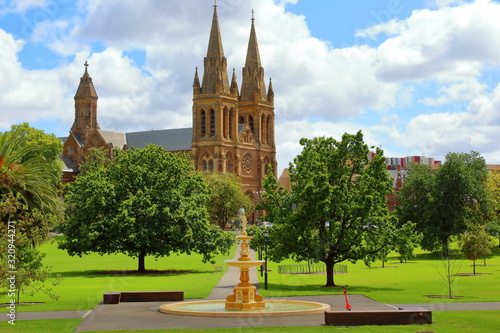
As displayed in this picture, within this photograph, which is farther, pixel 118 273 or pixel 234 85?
pixel 234 85

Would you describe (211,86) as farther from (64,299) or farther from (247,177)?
(64,299)

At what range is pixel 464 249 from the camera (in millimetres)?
45906

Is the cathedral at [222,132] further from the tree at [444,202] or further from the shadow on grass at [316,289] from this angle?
the shadow on grass at [316,289]

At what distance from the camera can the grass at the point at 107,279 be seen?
29234mm

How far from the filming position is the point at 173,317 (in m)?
23.4

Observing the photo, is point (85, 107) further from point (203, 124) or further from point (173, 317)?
point (173, 317)

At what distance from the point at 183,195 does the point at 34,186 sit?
45.0ft

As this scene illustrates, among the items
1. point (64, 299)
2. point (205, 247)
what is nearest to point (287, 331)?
point (64, 299)

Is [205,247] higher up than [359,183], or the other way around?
[359,183]

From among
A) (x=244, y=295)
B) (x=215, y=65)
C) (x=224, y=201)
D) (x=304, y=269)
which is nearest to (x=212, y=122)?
(x=215, y=65)

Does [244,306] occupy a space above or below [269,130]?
below

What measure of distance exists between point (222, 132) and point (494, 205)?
2454 inches

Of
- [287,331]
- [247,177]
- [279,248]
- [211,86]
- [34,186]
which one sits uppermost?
[211,86]

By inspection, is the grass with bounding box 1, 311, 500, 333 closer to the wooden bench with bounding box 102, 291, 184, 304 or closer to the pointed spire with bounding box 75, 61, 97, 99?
the wooden bench with bounding box 102, 291, 184, 304
